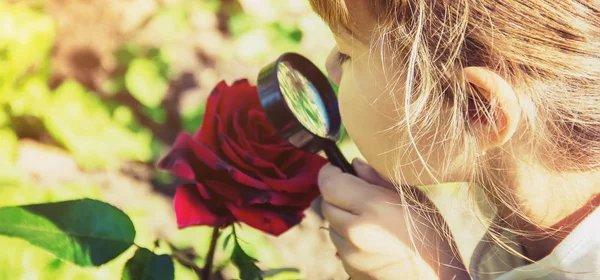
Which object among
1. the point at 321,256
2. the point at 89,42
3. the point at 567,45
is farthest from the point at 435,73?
the point at 89,42

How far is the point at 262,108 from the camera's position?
3.04 feet

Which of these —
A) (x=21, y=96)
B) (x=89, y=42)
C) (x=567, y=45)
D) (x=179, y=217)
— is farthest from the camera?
(x=89, y=42)

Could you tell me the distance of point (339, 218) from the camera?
0.91m

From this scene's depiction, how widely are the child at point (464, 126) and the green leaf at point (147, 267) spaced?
0.27 m

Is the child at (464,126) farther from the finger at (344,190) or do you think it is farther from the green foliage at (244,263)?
the green foliage at (244,263)

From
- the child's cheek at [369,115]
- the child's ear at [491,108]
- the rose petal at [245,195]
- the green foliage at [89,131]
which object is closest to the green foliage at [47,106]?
the green foliage at [89,131]

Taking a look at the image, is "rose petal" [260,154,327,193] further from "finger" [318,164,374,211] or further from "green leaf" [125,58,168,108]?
"green leaf" [125,58,168,108]

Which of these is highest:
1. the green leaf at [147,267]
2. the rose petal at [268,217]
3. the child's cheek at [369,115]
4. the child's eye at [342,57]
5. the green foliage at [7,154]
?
the child's eye at [342,57]

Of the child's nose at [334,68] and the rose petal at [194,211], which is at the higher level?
the child's nose at [334,68]

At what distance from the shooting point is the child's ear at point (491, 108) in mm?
709

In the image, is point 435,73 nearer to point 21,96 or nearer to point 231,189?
point 231,189

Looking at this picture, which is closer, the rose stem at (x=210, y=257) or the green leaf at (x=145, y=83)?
the rose stem at (x=210, y=257)

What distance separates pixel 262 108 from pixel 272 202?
0.52 feet

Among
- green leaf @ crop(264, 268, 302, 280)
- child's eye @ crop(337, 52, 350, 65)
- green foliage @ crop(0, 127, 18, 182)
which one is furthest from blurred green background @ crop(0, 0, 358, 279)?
child's eye @ crop(337, 52, 350, 65)
